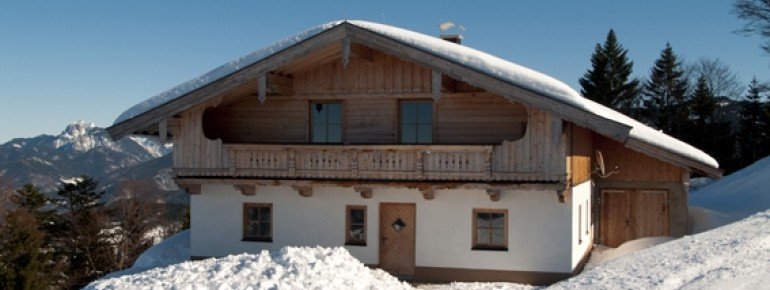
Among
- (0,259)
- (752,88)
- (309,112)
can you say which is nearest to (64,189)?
(0,259)

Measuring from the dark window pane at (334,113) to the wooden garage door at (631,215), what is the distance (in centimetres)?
923

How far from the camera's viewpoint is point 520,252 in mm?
16625

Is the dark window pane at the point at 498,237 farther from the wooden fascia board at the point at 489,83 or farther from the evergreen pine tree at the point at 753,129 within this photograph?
the evergreen pine tree at the point at 753,129

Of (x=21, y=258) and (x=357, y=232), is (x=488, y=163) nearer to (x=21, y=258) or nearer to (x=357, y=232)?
(x=357, y=232)

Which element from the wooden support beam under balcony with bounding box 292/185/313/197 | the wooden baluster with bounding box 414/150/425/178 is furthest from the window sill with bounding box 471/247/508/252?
the wooden support beam under balcony with bounding box 292/185/313/197

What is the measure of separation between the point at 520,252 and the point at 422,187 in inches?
116

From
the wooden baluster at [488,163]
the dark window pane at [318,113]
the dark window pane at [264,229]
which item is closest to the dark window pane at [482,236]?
the wooden baluster at [488,163]

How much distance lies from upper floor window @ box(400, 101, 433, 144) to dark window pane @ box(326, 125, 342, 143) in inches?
69.1

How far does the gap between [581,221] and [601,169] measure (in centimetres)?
241

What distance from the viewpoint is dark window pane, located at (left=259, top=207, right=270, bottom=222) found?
60.4 ft

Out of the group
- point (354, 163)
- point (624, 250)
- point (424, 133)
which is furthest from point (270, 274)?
→ point (624, 250)

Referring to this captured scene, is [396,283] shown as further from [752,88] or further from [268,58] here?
[752,88]

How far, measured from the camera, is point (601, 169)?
20.2 meters

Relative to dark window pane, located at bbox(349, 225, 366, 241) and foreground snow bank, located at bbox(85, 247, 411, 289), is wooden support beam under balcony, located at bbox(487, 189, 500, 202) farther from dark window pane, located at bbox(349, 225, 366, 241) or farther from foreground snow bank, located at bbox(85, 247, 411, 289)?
dark window pane, located at bbox(349, 225, 366, 241)
